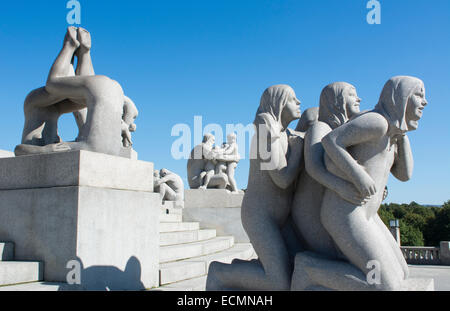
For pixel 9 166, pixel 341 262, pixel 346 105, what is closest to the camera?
pixel 341 262

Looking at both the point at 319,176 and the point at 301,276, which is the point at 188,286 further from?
the point at 319,176

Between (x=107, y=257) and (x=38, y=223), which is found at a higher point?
(x=38, y=223)

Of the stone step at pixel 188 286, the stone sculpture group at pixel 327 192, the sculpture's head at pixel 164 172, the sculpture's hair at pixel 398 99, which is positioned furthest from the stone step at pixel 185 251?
the sculpture's head at pixel 164 172

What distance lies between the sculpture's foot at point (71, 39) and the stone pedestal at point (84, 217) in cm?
165

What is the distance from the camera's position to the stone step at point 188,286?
483 cm

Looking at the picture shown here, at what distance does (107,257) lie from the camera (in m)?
4.42

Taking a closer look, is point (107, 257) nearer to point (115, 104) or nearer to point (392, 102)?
point (115, 104)

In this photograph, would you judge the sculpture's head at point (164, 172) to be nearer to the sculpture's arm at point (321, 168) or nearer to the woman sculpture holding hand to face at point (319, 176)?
the woman sculpture holding hand to face at point (319, 176)

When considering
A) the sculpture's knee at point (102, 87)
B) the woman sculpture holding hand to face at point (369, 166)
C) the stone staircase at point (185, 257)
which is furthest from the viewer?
the stone staircase at point (185, 257)

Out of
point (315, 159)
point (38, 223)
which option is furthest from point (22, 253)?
point (315, 159)

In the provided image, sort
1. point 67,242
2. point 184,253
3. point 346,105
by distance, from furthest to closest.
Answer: point 184,253 → point 67,242 → point 346,105

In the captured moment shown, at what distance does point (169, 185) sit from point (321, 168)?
10.7 m

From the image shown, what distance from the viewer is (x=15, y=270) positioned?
4.09 metres

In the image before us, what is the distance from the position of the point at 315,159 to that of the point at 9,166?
12.0 feet
